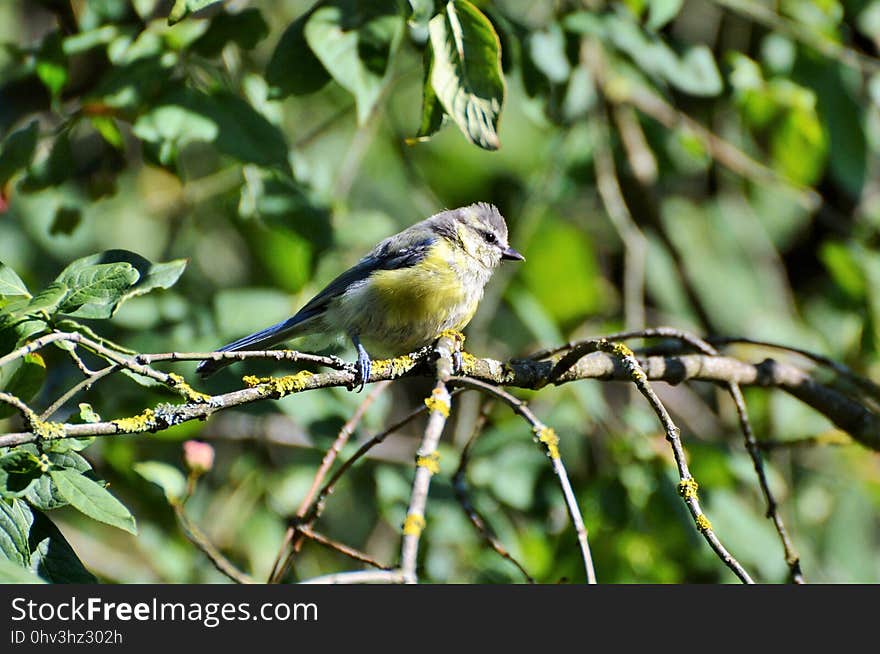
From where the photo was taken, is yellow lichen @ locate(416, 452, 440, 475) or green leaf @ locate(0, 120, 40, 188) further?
green leaf @ locate(0, 120, 40, 188)

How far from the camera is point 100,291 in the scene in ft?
5.76

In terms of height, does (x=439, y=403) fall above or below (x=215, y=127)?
below

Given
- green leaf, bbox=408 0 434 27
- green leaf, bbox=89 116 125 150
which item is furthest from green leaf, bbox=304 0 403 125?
green leaf, bbox=89 116 125 150

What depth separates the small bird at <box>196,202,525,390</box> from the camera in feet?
10.1

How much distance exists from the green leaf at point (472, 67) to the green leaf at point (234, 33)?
3.19 feet

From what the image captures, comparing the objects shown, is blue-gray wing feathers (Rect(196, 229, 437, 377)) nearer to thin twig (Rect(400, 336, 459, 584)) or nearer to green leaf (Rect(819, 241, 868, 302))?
thin twig (Rect(400, 336, 459, 584))

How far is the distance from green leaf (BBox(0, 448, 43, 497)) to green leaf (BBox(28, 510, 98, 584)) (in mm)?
98

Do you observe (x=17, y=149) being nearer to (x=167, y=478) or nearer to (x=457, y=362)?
(x=167, y=478)

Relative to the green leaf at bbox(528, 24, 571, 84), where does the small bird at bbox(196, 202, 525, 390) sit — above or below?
below

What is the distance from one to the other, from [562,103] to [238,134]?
1.56 metres

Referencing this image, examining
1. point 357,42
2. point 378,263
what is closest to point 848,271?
point 378,263

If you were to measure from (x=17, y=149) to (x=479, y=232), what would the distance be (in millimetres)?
1649

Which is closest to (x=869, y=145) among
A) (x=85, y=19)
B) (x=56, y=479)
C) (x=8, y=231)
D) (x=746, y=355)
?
(x=746, y=355)

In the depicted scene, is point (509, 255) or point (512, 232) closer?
point (509, 255)
